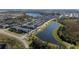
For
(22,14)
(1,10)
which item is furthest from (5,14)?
(22,14)
